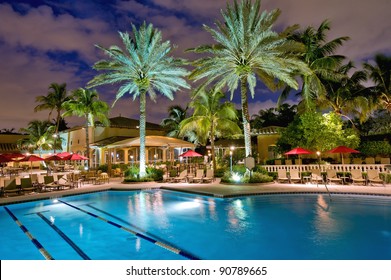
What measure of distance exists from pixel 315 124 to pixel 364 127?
30.9m

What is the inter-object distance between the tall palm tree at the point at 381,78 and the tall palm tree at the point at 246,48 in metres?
11.2

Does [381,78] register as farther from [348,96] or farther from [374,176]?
[374,176]

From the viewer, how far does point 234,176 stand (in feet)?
62.4

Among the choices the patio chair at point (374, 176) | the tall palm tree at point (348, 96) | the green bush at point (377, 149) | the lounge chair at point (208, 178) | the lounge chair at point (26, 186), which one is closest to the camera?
the patio chair at point (374, 176)

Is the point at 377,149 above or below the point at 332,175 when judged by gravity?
above

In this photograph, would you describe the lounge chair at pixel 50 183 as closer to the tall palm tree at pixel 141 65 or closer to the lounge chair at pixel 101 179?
the lounge chair at pixel 101 179

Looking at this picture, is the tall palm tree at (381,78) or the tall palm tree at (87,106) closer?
the tall palm tree at (381,78)

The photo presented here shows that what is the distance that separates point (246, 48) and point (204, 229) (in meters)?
12.5

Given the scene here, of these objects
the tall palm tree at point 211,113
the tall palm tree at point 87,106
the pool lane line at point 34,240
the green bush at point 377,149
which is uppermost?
the tall palm tree at point 87,106

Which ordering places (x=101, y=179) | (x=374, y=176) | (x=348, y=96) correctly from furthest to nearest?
1. (x=348, y=96)
2. (x=101, y=179)
3. (x=374, y=176)

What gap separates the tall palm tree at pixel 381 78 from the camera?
24000 mm

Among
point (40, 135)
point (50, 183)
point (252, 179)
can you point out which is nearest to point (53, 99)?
point (40, 135)

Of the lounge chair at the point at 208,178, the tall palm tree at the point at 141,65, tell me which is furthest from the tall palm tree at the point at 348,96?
the tall palm tree at the point at 141,65

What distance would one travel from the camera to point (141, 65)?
21484mm
